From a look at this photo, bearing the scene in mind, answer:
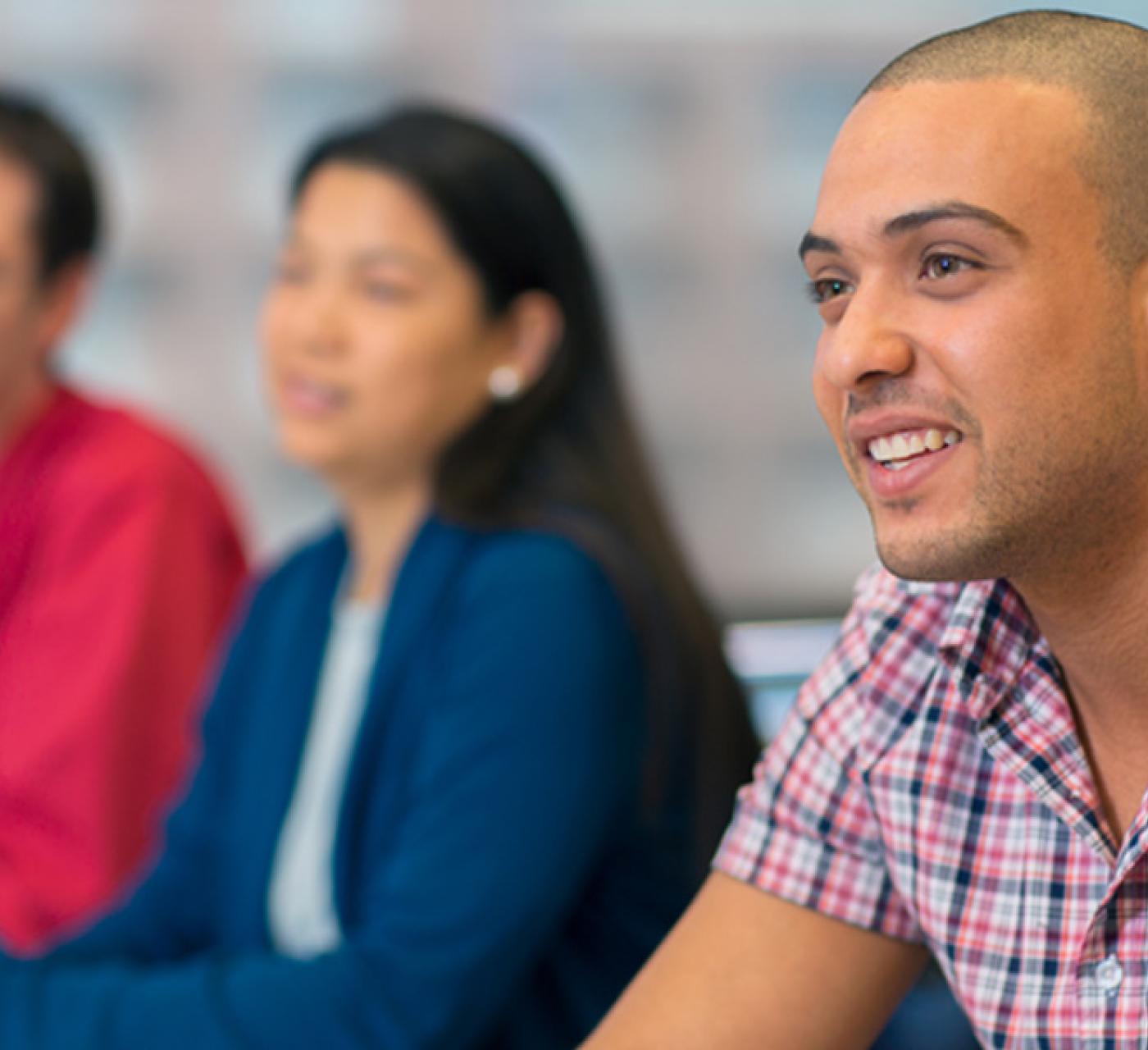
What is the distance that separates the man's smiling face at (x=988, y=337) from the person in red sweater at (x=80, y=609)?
117 cm

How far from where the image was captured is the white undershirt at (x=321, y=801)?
1.45m

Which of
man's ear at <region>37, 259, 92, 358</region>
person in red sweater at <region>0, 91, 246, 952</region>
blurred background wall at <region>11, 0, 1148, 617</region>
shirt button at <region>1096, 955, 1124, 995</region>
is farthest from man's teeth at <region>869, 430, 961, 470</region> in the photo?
blurred background wall at <region>11, 0, 1148, 617</region>

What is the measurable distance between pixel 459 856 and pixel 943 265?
698 millimetres

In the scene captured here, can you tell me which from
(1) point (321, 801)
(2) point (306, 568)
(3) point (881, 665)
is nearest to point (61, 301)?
(2) point (306, 568)

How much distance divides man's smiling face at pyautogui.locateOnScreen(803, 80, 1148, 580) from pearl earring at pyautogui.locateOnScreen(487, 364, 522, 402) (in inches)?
32.7

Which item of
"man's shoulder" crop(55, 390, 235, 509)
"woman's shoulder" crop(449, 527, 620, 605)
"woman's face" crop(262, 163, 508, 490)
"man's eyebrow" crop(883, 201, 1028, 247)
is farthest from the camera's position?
"man's shoulder" crop(55, 390, 235, 509)

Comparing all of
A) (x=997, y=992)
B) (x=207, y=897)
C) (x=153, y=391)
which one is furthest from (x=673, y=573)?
(x=153, y=391)

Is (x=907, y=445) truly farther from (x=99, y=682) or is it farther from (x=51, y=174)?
(x=51, y=174)

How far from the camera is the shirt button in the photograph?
0.79m

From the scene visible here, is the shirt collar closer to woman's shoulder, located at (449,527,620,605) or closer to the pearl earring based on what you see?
woman's shoulder, located at (449,527,620,605)

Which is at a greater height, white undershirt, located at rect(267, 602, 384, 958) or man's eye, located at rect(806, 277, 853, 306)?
man's eye, located at rect(806, 277, 853, 306)

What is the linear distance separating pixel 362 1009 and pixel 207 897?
36cm

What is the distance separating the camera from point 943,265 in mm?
747

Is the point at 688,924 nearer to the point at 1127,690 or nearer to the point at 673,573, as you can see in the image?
the point at 1127,690
